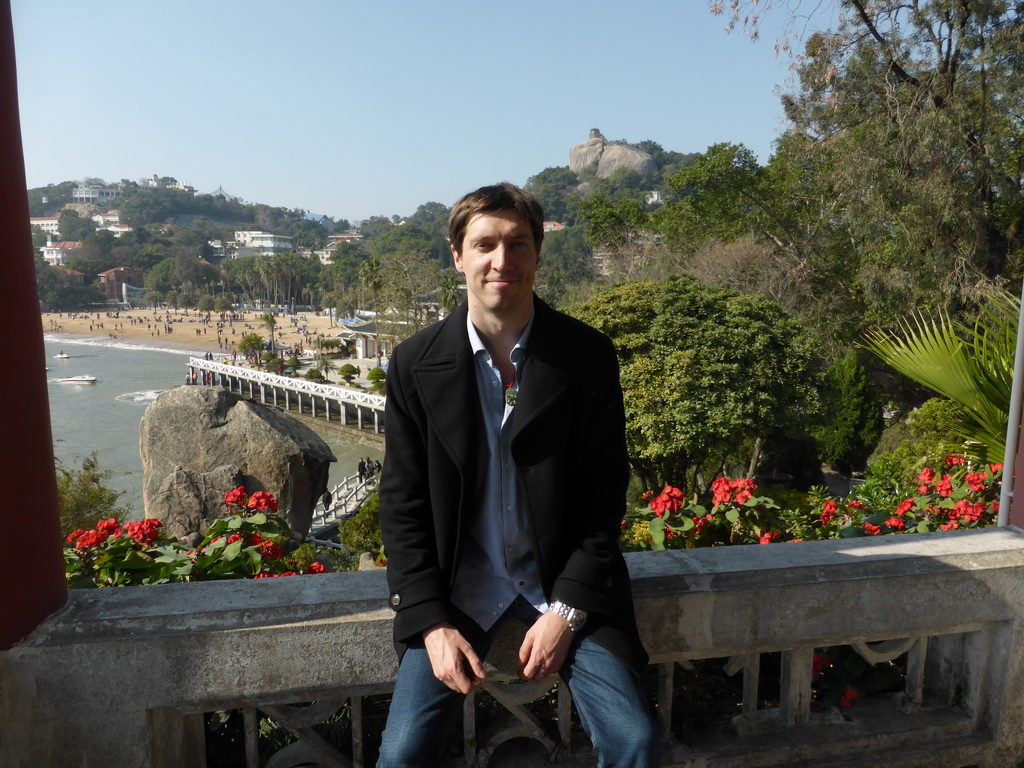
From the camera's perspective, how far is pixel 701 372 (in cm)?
1438

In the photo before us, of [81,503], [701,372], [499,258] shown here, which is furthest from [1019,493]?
[81,503]

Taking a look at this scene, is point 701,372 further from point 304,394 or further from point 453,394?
point 304,394

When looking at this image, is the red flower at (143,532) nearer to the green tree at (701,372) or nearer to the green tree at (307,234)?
the green tree at (701,372)

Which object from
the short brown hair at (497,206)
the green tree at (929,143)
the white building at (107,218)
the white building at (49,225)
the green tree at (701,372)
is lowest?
the green tree at (701,372)

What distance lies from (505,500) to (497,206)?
653 millimetres

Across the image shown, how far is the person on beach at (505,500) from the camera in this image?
5.77 ft

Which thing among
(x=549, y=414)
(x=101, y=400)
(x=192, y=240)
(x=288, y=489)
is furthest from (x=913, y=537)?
(x=192, y=240)

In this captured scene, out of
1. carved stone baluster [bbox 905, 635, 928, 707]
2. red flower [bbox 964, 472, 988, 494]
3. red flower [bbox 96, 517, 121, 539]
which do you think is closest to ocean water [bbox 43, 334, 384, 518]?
red flower [bbox 96, 517, 121, 539]

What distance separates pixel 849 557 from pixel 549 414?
0.92m

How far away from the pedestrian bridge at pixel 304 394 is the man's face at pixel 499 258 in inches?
1350

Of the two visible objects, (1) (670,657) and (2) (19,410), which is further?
(1) (670,657)

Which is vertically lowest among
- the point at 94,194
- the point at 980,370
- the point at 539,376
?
the point at 980,370

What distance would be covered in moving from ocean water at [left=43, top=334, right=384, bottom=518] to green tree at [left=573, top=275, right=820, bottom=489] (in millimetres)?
11342

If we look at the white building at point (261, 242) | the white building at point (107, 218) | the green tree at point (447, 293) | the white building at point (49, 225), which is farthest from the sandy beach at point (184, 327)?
the white building at point (107, 218)
